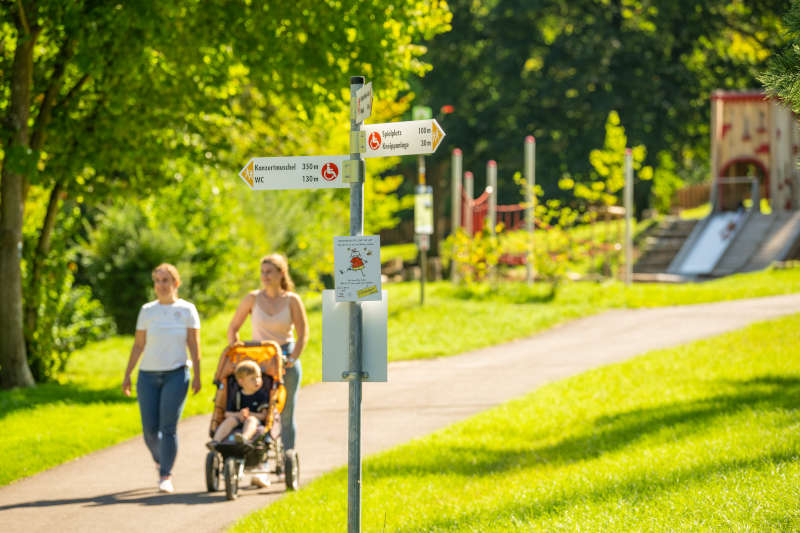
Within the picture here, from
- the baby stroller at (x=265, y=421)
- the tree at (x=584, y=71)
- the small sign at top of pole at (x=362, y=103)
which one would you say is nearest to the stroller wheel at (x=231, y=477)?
the baby stroller at (x=265, y=421)

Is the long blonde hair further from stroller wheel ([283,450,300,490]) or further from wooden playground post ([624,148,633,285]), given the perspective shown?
wooden playground post ([624,148,633,285])

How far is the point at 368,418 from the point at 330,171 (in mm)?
6762

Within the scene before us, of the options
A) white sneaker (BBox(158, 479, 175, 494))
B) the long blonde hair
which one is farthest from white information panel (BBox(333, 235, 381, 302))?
white sneaker (BBox(158, 479, 175, 494))

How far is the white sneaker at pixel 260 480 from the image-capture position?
8.86 m

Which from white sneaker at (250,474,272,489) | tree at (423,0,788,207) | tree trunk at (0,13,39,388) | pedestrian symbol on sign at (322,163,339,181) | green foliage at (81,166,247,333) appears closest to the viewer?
pedestrian symbol on sign at (322,163,339,181)

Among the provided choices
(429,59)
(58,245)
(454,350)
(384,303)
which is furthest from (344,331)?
(429,59)

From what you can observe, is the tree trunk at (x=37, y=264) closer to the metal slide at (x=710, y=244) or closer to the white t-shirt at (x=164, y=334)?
the white t-shirt at (x=164, y=334)

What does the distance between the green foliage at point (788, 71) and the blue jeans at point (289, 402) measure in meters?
4.81

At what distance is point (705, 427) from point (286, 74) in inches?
292

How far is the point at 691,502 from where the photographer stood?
6723 millimetres

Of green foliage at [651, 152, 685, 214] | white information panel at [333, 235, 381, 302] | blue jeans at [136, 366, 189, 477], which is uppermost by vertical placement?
green foliage at [651, 152, 685, 214]

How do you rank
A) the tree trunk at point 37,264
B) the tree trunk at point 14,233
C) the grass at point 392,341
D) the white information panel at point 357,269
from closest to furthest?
the white information panel at point 357,269, the grass at point 392,341, the tree trunk at point 14,233, the tree trunk at point 37,264

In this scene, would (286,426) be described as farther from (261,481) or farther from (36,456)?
(36,456)

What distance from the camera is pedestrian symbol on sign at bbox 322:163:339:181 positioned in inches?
227
